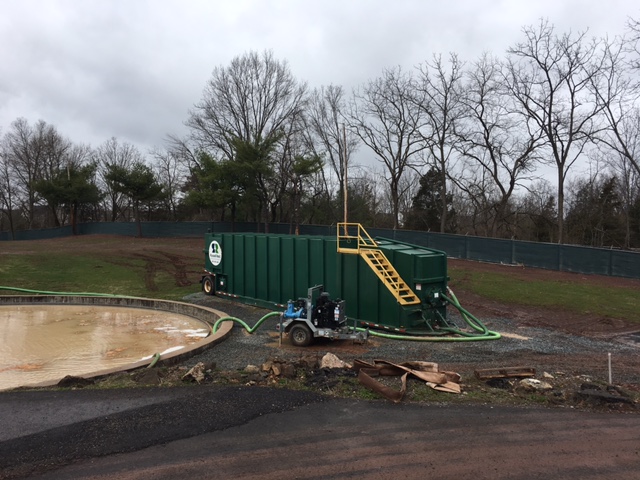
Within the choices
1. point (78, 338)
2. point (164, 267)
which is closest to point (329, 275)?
point (78, 338)

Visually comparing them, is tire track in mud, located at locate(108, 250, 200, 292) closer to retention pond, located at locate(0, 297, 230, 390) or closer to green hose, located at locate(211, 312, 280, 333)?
retention pond, located at locate(0, 297, 230, 390)

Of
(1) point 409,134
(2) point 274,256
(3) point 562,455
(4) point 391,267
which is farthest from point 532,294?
(1) point 409,134

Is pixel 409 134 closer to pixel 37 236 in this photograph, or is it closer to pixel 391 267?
pixel 391 267

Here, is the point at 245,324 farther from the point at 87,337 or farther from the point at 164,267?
the point at 164,267

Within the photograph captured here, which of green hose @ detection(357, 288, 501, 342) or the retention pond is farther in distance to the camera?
green hose @ detection(357, 288, 501, 342)

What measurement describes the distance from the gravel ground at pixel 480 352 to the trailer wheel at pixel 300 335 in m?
0.16

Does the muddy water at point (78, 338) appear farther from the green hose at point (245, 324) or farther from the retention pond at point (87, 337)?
the green hose at point (245, 324)

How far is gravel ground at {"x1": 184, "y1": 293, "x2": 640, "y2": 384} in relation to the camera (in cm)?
899

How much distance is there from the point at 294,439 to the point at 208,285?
14362 mm

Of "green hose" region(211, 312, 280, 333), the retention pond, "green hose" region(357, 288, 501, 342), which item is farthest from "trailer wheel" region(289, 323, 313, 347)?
the retention pond

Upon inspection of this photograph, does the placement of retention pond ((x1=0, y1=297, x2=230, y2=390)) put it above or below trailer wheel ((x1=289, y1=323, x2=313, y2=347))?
below

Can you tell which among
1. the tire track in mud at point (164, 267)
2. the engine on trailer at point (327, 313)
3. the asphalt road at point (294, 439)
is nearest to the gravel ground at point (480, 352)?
the engine on trailer at point (327, 313)

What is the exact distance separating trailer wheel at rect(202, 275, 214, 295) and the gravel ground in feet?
20.6

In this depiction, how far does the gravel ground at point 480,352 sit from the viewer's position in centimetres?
899
